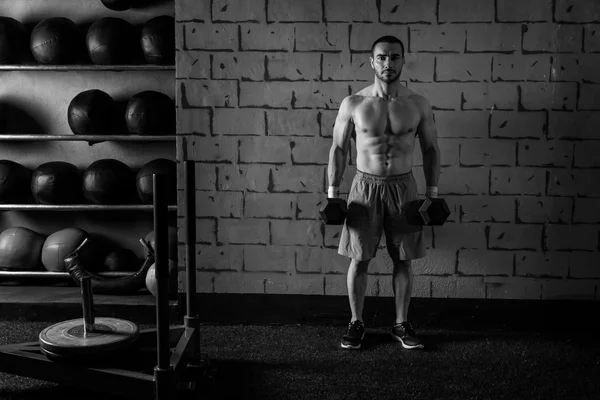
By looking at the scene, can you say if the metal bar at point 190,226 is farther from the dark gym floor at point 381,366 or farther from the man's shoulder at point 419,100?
the man's shoulder at point 419,100

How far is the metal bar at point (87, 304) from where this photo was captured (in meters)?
2.18

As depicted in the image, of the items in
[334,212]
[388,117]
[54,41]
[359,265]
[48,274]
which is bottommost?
[48,274]

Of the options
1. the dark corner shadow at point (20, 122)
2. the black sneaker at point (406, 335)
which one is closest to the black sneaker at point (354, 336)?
the black sneaker at point (406, 335)

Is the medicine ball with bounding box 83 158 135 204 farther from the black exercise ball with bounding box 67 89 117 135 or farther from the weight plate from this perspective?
the weight plate

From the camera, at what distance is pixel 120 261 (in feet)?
11.6

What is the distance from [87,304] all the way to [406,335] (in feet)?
4.66

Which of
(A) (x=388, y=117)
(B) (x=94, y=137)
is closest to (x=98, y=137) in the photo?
(B) (x=94, y=137)

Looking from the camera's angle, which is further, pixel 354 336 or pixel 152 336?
pixel 354 336

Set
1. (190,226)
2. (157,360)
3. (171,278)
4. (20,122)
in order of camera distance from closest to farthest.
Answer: (157,360), (190,226), (171,278), (20,122)

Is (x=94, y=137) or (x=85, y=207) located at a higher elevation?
(x=94, y=137)

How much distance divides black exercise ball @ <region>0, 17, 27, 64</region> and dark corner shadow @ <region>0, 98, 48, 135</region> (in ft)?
1.28

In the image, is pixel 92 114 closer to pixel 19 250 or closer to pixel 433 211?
pixel 19 250

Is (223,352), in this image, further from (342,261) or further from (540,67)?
(540,67)

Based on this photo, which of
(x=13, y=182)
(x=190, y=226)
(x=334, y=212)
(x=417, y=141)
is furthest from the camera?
(x=13, y=182)
